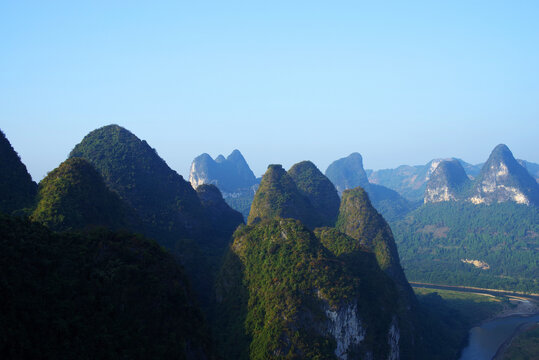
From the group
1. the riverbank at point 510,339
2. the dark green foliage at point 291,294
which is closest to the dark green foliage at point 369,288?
the dark green foliage at point 291,294

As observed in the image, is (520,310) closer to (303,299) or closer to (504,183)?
(303,299)

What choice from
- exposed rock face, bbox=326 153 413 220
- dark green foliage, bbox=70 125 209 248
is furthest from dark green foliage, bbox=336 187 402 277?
exposed rock face, bbox=326 153 413 220

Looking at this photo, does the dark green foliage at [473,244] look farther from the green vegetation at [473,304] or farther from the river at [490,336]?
the river at [490,336]

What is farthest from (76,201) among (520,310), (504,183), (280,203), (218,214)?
(504,183)

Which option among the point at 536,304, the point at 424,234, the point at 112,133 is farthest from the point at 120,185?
the point at 424,234

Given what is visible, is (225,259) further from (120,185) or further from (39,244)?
(39,244)

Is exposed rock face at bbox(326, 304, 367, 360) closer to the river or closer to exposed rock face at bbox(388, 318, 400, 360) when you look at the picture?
exposed rock face at bbox(388, 318, 400, 360)
